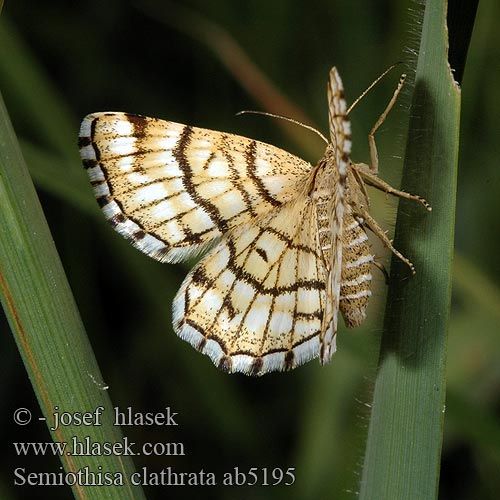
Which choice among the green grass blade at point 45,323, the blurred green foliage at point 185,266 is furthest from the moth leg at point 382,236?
the blurred green foliage at point 185,266

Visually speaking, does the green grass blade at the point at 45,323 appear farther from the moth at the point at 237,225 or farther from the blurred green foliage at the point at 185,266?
the blurred green foliage at the point at 185,266

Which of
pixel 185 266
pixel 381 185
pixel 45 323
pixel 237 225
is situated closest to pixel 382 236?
pixel 381 185

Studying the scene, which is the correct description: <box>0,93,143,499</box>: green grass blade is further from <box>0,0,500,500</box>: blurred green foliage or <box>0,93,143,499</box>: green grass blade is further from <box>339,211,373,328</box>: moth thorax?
<box>0,0,500,500</box>: blurred green foliage

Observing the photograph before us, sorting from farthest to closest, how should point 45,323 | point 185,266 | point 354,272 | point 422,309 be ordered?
point 185,266 → point 354,272 → point 422,309 → point 45,323

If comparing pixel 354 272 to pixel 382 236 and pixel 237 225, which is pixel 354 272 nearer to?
pixel 382 236

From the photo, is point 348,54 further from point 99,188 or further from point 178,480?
point 178,480

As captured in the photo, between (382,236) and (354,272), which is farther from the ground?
(382,236)
